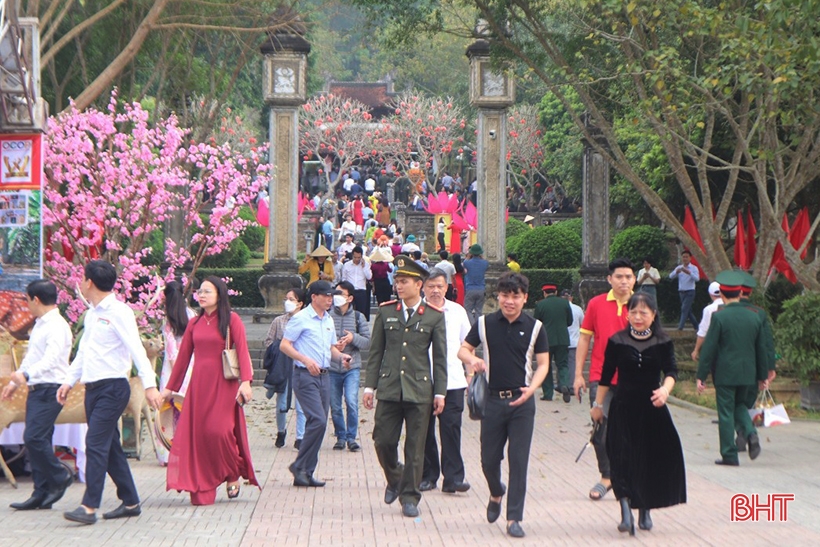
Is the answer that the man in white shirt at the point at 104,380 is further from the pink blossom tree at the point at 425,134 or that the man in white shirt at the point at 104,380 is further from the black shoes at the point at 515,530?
the pink blossom tree at the point at 425,134

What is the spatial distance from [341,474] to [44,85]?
1294 cm

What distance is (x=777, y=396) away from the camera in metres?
15.4

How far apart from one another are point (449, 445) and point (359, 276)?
12.1m

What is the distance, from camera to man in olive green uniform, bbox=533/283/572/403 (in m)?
16.9

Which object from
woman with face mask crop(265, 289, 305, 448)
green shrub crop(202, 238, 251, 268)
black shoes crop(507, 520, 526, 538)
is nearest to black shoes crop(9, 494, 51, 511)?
black shoes crop(507, 520, 526, 538)

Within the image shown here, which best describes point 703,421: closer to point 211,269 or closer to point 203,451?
point 203,451

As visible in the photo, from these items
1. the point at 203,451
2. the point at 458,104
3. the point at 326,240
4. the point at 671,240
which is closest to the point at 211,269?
the point at 326,240

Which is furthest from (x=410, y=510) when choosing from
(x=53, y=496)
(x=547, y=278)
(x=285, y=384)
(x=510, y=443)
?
(x=547, y=278)

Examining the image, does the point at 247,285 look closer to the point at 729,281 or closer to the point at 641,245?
the point at 641,245

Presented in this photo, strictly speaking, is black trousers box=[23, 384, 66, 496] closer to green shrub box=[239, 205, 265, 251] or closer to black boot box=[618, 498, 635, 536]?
black boot box=[618, 498, 635, 536]

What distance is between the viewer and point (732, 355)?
1077cm

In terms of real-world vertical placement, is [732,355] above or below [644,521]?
above

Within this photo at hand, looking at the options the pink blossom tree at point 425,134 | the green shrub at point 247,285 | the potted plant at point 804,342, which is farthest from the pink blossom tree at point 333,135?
the potted plant at point 804,342

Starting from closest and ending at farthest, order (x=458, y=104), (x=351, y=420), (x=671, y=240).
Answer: (x=351, y=420) < (x=671, y=240) < (x=458, y=104)
